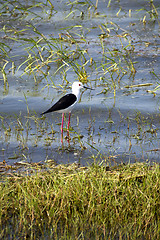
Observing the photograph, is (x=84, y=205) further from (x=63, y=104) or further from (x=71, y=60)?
(x=71, y=60)

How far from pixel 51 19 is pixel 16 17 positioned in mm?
926

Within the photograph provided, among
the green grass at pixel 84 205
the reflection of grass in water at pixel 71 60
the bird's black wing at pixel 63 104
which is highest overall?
the reflection of grass in water at pixel 71 60

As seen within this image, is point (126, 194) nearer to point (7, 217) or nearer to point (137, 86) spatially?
point (7, 217)

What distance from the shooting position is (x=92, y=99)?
8.05 metres

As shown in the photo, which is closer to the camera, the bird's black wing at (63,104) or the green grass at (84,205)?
the green grass at (84,205)

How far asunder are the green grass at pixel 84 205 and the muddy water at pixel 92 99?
44 cm

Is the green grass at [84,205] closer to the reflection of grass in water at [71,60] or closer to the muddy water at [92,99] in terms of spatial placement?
the muddy water at [92,99]

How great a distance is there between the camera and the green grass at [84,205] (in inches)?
175

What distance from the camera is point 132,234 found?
4.38 m

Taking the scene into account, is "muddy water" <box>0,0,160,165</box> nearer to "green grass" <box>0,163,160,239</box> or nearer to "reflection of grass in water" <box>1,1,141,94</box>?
"reflection of grass in water" <box>1,1,141,94</box>

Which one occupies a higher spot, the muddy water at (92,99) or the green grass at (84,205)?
the muddy water at (92,99)

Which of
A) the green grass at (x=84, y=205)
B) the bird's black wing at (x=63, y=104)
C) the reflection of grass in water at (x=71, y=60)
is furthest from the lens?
the reflection of grass in water at (x=71, y=60)

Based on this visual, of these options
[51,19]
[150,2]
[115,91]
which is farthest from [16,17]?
[115,91]

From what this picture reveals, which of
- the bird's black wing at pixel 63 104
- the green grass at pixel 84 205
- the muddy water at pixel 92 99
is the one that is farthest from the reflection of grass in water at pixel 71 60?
the green grass at pixel 84 205
